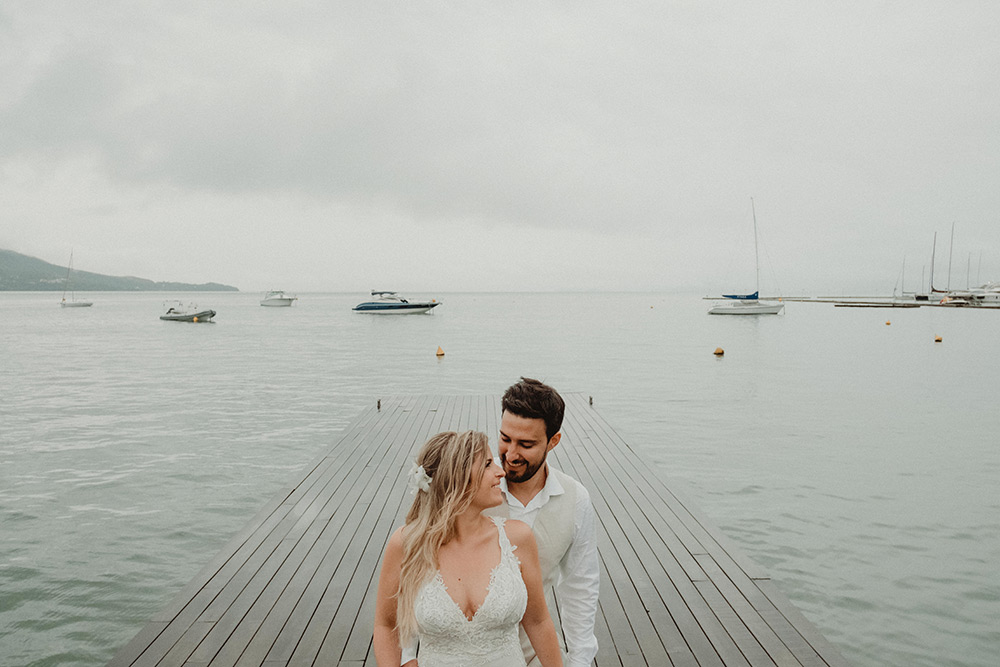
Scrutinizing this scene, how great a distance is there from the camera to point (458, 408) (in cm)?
1241

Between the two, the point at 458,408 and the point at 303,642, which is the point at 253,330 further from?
the point at 303,642

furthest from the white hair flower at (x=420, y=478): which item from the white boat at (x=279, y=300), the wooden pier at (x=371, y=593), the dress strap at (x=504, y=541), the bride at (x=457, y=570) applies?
the white boat at (x=279, y=300)

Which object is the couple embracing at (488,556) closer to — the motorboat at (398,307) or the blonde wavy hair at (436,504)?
the blonde wavy hair at (436,504)

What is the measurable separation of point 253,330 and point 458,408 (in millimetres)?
38641

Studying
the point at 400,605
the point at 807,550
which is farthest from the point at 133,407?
the point at 400,605

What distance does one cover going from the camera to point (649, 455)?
10617 mm

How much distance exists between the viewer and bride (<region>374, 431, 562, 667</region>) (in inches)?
71.2

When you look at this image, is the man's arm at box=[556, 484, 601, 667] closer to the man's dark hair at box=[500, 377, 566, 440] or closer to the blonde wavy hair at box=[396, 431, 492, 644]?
the man's dark hair at box=[500, 377, 566, 440]

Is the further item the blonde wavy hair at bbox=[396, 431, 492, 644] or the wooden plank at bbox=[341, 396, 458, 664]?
the wooden plank at bbox=[341, 396, 458, 664]

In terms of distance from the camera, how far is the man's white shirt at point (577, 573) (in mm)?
2102

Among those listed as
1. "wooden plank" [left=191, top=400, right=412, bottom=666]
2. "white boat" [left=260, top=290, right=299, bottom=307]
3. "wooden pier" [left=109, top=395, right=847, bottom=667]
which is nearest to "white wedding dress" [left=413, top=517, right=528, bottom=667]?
A: "wooden pier" [left=109, top=395, right=847, bottom=667]

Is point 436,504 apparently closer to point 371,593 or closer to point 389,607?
point 389,607

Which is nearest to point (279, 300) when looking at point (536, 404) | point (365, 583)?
point (365, 583)

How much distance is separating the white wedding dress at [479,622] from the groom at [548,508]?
0.17 meters
